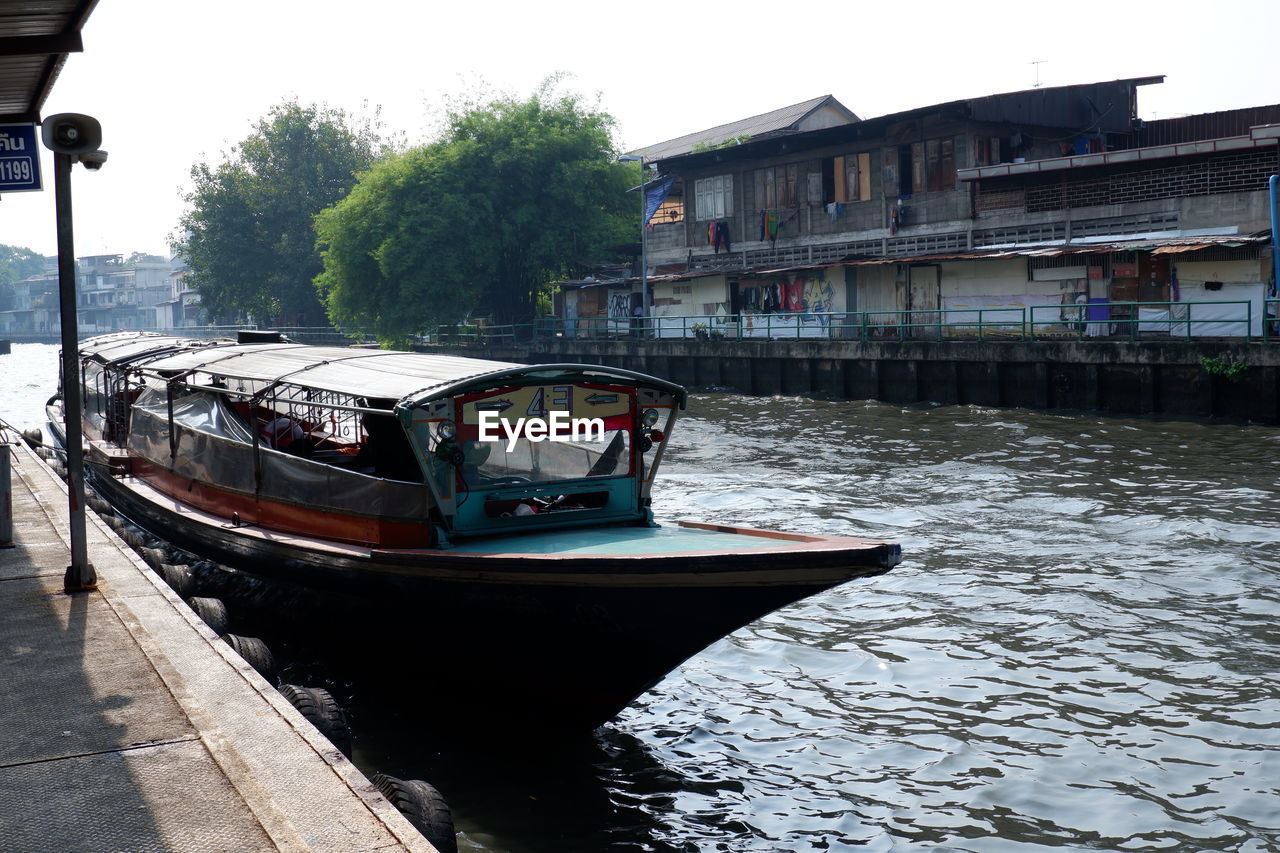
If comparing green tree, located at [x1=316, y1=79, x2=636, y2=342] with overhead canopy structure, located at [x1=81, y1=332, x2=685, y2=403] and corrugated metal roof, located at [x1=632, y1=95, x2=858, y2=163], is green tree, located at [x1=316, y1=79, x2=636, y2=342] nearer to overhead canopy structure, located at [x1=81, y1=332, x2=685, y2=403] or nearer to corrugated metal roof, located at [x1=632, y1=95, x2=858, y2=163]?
corrugated metal roof, located at [x1=632, y1=95, x2=858, y2=163]

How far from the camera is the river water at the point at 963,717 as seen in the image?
19.4ft

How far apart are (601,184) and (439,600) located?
35.8 metres

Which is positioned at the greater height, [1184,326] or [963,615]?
[1184,326]

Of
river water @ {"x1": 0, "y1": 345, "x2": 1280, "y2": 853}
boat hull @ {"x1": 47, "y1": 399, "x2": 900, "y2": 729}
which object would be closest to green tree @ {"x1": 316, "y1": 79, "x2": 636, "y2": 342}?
river water @ {"x1": 0, "y1": 345, "x2": 1280, "y2": 853}

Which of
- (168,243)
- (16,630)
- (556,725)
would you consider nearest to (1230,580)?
(556,725)

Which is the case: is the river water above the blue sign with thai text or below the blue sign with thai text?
below

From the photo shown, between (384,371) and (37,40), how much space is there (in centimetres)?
286

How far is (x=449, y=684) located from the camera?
7016 mm

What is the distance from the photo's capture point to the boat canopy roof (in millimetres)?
6949

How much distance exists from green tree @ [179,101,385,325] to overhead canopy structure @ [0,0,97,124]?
5134 cm

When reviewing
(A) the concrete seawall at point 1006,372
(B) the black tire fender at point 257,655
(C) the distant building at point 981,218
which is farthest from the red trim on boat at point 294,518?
(A) the concrete seawall at point 1006,372

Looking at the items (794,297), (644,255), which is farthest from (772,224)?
(644,255)

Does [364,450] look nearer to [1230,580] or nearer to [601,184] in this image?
[1230,580]

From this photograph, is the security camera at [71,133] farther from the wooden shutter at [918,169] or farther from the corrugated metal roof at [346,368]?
the wooden shutter at [918,169]
